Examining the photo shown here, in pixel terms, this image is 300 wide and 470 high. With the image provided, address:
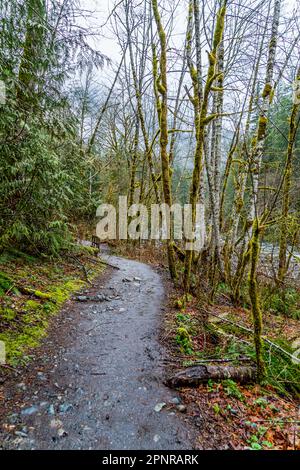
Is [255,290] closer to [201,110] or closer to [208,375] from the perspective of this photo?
[208,375]

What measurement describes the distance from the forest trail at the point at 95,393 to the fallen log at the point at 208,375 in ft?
0.61

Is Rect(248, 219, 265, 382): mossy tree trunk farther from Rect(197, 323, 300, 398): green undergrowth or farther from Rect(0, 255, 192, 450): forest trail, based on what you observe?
Rect(0, 255, 192, 450): forest trail

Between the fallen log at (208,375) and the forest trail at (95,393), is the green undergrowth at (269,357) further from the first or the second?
the forest trail at (95,393)

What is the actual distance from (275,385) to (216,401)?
849mm

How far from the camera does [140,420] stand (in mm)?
2225

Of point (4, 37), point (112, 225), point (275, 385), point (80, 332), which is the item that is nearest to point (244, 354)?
point (275, 385)

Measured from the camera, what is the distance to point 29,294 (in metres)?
4.20

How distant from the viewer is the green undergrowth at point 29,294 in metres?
3.12

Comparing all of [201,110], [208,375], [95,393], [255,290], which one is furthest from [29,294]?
[201,110]

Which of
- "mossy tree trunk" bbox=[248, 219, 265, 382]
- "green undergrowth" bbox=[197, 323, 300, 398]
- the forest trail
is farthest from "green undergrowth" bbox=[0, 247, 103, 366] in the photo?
"mossy tree trunk" bbox=[248, 219, 265, 382]

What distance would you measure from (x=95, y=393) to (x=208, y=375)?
1.29 m

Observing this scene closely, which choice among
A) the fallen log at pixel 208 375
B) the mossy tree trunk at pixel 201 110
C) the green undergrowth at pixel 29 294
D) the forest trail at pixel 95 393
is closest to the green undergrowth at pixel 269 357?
the fallen log at pixel 208 375

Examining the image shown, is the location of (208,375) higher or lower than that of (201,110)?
lower
